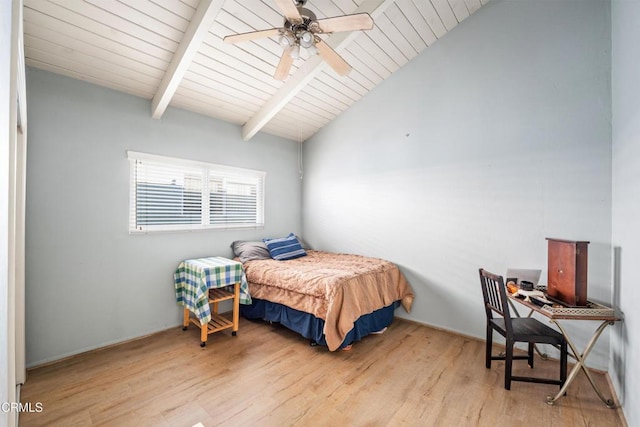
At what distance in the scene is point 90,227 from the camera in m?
2.60

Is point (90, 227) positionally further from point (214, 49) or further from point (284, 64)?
point (284, 64)

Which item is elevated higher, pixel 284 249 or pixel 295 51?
pixel 295 51

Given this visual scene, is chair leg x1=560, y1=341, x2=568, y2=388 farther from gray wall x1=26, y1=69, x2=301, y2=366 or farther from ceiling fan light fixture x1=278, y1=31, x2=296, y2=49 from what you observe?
gray wall x1=26, y1=69, x2=301, y2=366

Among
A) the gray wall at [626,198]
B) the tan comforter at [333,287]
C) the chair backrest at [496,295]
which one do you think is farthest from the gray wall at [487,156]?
the chair backrest at [496,295]

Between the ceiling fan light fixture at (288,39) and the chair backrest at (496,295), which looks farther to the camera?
the chair backrest at (496,295)

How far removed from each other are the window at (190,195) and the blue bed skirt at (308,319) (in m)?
1.17

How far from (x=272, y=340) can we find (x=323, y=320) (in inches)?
25.5

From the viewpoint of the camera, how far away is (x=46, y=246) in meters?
2.38

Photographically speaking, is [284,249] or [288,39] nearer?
[288,39]

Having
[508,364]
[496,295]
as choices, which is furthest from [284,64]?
[508,364]

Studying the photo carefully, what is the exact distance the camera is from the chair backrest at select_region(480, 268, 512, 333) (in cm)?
206

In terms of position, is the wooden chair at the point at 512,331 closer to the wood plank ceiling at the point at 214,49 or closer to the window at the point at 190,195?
the wood plank ceiling at the point at 214,49

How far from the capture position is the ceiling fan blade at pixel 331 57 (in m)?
2.05

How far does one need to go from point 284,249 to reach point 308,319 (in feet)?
4.02
